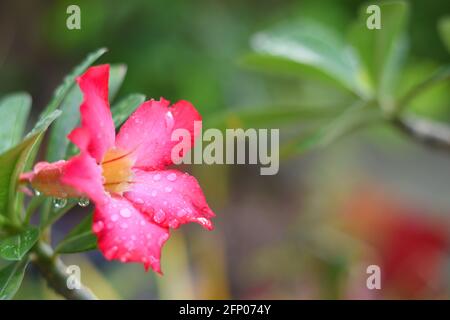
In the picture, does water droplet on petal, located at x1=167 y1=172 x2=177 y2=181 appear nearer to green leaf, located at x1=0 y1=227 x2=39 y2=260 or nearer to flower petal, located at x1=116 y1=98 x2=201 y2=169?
flower petal, located at x1=116 y1=98 x2=201 y2=169

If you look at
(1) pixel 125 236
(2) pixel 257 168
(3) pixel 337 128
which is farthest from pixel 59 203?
(2) pixel 257 168

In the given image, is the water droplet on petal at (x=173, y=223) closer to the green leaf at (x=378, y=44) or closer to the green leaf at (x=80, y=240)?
the green leaf at (x=80, y=240)

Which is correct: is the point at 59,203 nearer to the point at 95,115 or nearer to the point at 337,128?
the point at 95,115
